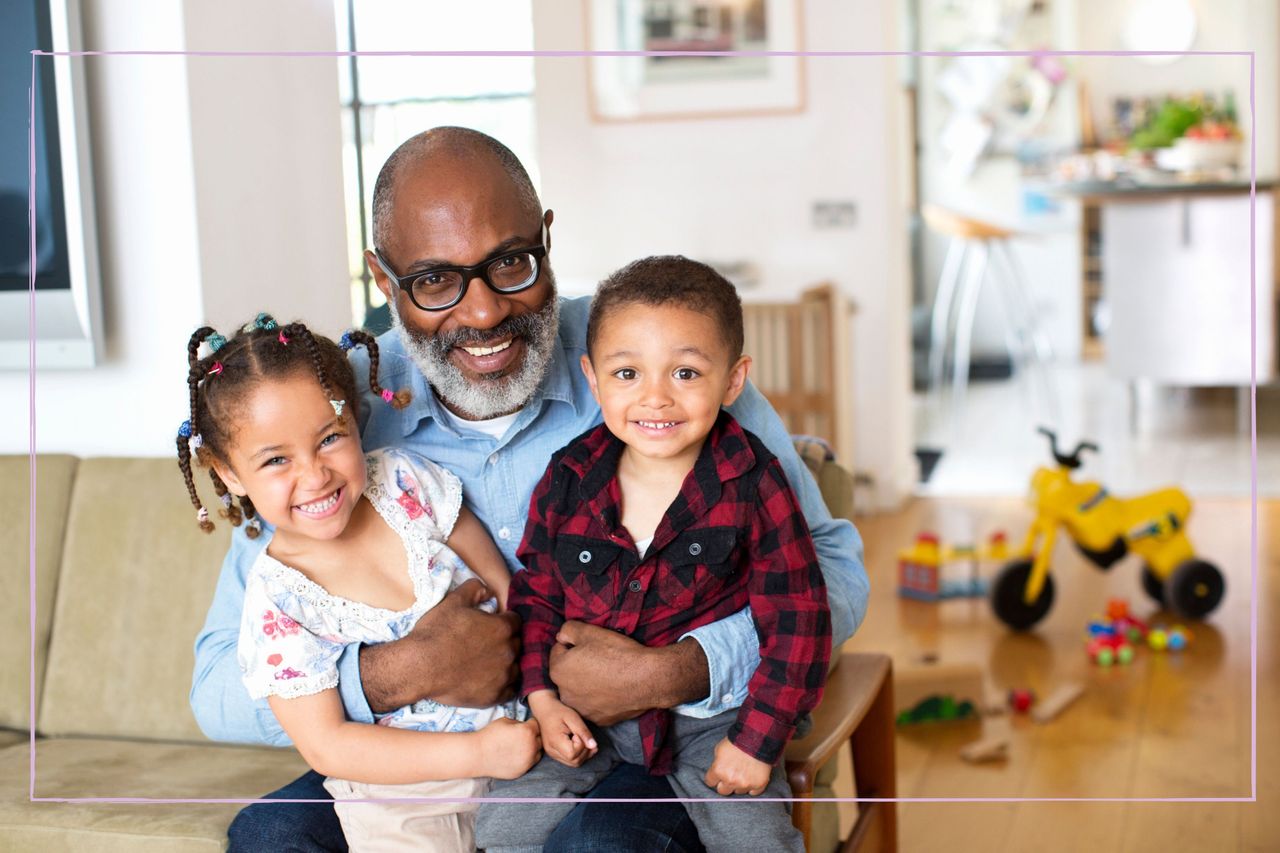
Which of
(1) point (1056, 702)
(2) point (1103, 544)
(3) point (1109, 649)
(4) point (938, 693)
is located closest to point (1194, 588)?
(2) point (1103, 544)

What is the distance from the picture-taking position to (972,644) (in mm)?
3781

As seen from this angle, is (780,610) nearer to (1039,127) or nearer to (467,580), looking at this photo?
(467,580)

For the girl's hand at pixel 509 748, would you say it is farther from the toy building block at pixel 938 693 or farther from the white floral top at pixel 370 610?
the toy building block at pixel 938 693

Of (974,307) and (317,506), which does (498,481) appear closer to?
(317,506)

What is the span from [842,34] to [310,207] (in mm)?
3580

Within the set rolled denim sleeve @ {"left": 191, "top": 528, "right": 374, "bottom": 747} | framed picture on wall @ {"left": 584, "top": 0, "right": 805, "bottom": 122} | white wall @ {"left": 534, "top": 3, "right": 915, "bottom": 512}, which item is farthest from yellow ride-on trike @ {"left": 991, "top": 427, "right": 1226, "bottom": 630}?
rolled denim sleeve @ {"left": 191, "top": 528, "right": 374, "bottom": 747}

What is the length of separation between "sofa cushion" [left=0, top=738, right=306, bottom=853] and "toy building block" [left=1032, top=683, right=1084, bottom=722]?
186cm

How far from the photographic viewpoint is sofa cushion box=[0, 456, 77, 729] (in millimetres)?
2045

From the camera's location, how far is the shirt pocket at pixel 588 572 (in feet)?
4.96

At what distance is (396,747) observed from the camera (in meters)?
1.53

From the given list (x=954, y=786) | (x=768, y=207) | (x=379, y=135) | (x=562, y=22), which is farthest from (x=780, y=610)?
(x=768, y=207)

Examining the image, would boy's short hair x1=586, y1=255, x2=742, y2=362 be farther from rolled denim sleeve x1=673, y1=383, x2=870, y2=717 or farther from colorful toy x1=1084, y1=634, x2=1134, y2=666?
colorful toy x1=1084, y1=634, x2=1134, y2=666

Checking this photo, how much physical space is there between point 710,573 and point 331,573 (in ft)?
1.42

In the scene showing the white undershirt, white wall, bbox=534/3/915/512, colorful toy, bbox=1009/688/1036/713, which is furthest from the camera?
white wall, bbox=534/3/915/512
